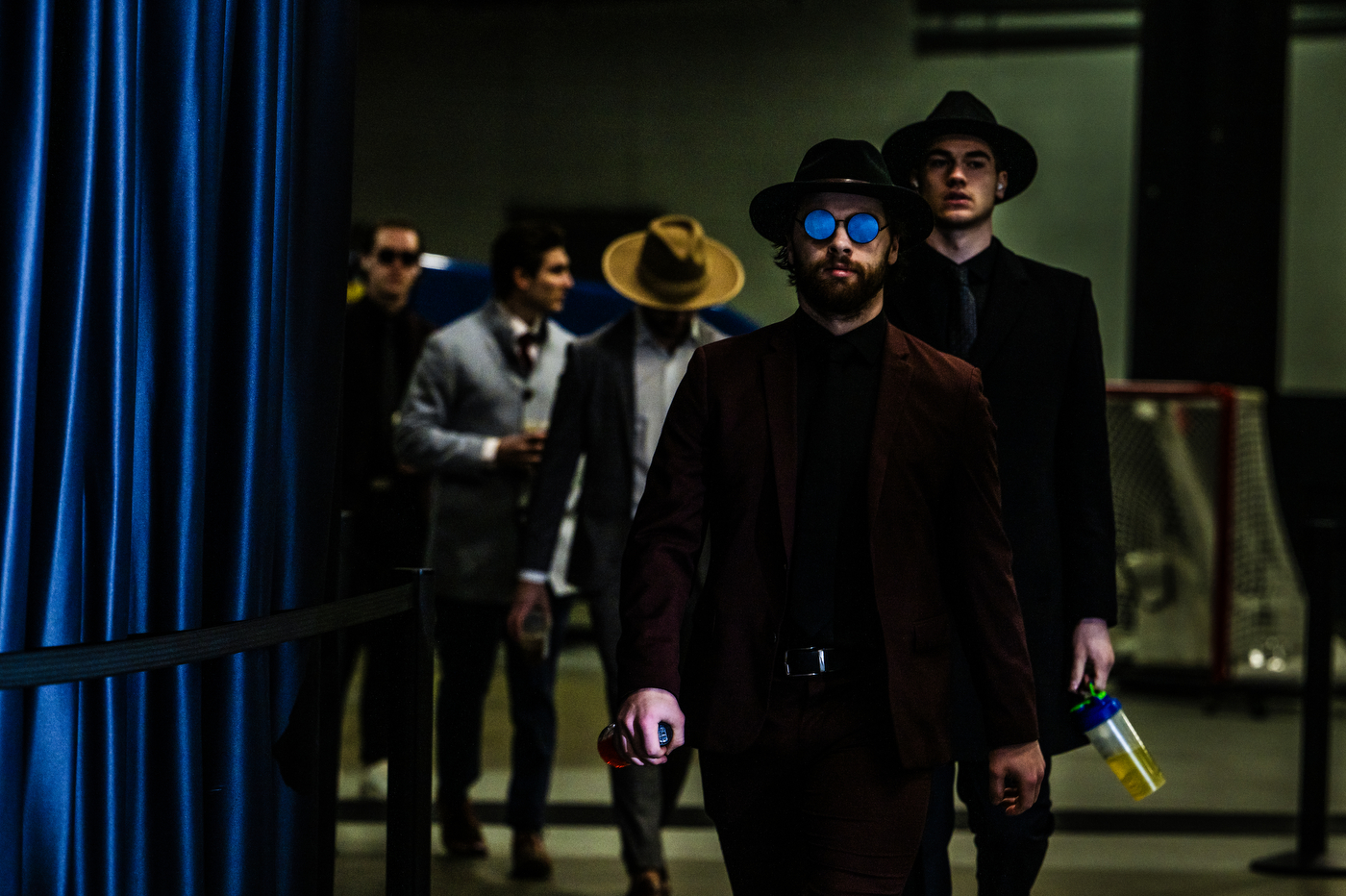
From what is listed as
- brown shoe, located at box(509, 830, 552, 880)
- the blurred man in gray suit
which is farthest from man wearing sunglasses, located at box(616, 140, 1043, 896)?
the blurred man in gray suit

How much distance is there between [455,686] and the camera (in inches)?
181

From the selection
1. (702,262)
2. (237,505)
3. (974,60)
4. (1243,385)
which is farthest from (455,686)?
(974,60)

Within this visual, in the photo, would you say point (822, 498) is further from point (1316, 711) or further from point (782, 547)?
point (1316, 711)

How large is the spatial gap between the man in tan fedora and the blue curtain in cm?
137

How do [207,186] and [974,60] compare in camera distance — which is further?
[974,60]

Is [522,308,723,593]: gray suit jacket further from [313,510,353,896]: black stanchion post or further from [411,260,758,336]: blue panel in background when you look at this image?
[411,260,758,336]: blue panel in background

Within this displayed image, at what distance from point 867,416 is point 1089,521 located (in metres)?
0.73

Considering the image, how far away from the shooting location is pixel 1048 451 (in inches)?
109

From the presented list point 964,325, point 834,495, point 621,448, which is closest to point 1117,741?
point 964,325

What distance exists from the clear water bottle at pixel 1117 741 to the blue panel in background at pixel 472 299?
18.9 ft

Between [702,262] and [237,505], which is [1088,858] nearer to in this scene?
[702,262]

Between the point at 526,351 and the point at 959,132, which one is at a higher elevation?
the point at 959,132

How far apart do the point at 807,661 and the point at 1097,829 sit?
125 inches

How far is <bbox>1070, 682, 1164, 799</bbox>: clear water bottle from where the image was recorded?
268 centimetres
